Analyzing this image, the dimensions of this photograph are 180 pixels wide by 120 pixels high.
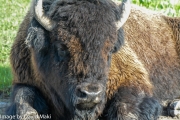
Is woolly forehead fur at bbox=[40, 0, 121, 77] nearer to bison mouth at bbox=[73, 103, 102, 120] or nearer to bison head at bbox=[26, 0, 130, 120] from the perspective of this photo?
bison head at bbox=[26, 0, 130, 120]

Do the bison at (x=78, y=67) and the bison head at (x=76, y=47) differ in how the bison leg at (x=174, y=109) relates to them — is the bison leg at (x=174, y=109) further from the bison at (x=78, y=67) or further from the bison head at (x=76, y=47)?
the bison head at (x=76, y=47)

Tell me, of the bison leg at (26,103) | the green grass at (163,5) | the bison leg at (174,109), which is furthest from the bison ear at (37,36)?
the green grass at (163,5)

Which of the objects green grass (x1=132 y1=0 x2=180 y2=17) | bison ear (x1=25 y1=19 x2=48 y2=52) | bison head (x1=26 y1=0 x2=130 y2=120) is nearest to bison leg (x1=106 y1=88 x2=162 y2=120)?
bison head (x1=26 y1=0 x2=130 y2=120)

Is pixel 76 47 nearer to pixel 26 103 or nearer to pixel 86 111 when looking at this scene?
pixel 86 111

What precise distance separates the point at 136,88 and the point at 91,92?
117 cm

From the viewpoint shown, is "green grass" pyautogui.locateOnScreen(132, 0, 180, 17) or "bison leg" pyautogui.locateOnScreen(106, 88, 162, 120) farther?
"green grass" pyautogui.locateOnScreen(132, 0, 180, 17)

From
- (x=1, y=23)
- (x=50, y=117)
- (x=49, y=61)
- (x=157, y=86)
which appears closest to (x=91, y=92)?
(x=49, y=61)

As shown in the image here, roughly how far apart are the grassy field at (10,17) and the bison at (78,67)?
196 cm

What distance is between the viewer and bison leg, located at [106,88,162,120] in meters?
5.60

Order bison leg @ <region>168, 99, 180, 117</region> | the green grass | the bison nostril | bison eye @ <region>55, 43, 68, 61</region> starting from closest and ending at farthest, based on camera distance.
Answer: the bison nostril, bison eye @ <region>55, 43, 68, 61</region>, bison leg @ <region>168, 99, 180, 117</region>, the green grass

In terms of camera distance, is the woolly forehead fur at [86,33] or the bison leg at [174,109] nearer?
the woolly forehead fur at [86,33]

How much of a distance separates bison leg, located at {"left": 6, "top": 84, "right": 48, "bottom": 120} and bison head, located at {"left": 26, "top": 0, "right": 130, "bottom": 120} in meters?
0.24

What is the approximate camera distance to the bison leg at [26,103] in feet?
18.3

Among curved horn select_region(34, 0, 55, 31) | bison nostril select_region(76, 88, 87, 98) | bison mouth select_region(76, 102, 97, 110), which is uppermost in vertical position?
curved horn select_region(34, 0, 55, 31)
